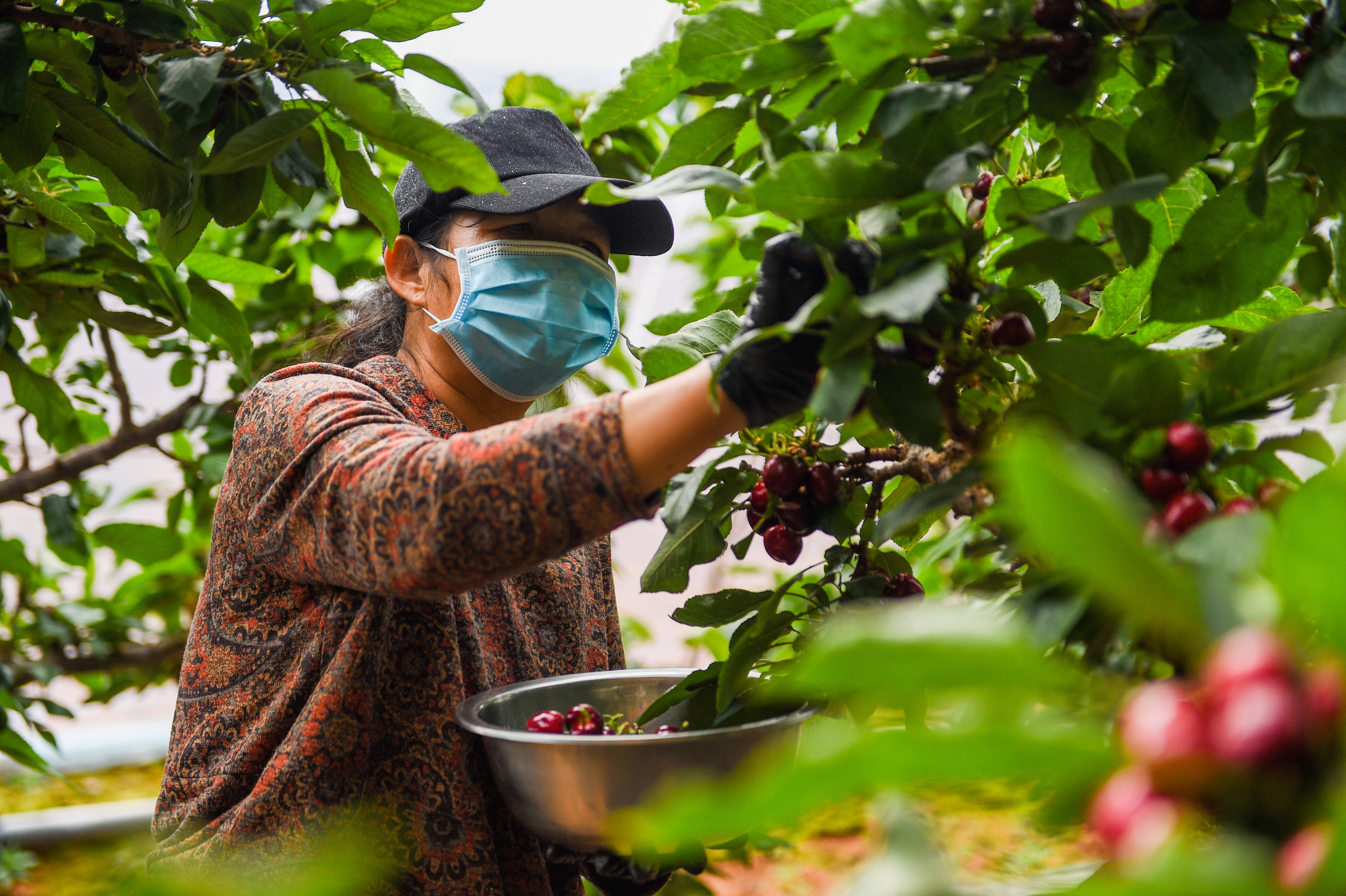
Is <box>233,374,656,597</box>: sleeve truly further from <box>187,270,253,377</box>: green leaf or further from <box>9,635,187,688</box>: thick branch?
<box>9,635,187,688</box>: thick branch

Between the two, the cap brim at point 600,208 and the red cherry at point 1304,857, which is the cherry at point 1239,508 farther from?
the cap brim at point 600,208

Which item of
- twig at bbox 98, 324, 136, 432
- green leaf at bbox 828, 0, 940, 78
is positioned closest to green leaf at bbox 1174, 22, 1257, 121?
green leaf at bbox 828, 0, 940, 78

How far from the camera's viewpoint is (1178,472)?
0.39 meters

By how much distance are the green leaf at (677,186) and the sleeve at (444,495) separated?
16 centimetres

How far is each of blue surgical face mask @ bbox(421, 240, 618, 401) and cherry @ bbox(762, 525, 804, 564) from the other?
47 cm

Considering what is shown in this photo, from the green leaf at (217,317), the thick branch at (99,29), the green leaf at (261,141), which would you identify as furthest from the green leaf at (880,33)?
the green leaf at (217,317)

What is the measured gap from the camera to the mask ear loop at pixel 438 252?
1.06 meters

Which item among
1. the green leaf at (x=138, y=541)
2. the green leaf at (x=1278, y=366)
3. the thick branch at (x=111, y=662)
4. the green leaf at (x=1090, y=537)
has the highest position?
the green leaf at (x=1090, y=537)

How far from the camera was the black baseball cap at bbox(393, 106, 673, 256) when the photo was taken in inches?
39.0

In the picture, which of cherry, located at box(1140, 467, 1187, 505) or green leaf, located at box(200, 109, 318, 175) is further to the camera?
green leaf, located at box(200, 109, 318, 175)

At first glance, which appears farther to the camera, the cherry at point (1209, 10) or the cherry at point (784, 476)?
the cherry at point (784, 476)

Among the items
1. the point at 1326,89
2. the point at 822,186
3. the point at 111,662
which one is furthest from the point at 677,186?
the point at 111,662

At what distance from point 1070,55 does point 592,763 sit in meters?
0.50

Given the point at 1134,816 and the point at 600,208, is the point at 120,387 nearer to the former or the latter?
the point at 600,208
